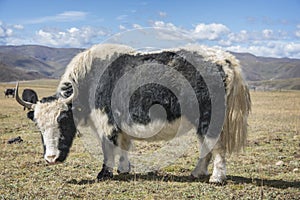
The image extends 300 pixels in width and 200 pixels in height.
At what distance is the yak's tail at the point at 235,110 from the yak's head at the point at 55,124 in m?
2.47

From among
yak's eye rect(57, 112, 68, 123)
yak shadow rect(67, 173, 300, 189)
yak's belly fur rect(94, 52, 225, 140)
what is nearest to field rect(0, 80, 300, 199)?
yak shadow rect(67, 173, 300, 189)

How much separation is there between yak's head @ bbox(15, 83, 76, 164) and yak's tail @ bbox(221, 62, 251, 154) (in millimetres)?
2470

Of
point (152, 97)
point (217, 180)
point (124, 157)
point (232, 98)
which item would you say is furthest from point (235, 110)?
point (124, 157)

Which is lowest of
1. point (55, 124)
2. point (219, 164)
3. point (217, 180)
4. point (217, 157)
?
point (217, 180)

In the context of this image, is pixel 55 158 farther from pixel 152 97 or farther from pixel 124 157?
pixel 152 97

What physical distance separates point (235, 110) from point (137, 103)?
60.5 inches

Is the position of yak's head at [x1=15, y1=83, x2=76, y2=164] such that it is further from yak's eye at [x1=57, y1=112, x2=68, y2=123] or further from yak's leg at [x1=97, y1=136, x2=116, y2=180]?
yak's leg at [x1=97, y1=136, x2=116, y2=180]

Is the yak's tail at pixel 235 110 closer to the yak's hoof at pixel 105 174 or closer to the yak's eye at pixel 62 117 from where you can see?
the yak's hoof at pixel 105 174

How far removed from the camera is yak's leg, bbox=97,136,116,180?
6.21 metres

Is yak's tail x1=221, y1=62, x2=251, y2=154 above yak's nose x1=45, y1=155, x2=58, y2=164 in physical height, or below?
above

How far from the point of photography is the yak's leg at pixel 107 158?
6207mm

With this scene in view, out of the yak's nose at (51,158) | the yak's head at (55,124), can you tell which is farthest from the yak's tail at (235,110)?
the yak's nose at (51,158)

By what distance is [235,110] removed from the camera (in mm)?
5707

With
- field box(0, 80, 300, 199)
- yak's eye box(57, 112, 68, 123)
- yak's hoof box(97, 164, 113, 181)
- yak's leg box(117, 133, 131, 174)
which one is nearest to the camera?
field box(0, 80, 300, 199)
